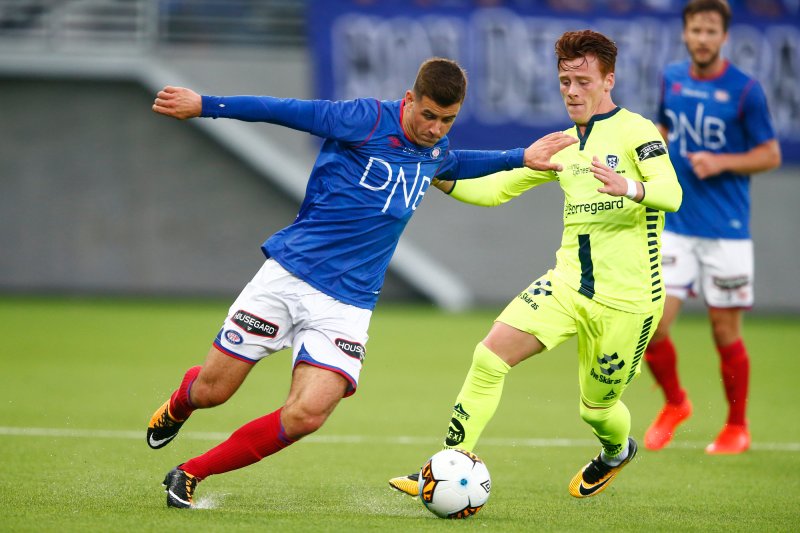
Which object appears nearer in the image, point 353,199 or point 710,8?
point 353,199

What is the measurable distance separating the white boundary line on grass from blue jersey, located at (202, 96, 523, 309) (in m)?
2.26

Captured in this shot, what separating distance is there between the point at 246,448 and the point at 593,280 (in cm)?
183

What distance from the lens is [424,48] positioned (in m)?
16.3

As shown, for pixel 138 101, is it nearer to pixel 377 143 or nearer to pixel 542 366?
pixel 542 366

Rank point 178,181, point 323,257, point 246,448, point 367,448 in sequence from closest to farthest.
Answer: point 246,448, point 323,257, point 367,448, point 178,181

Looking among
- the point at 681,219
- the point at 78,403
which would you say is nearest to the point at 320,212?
the point at 681,219

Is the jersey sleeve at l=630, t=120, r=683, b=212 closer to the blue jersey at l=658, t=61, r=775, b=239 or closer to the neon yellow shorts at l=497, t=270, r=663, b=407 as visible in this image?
the neon yellow shorts at l=497, t=270, r=663, b=407

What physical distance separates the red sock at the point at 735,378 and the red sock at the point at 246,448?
3.50 m

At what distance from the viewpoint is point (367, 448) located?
7.07 meters

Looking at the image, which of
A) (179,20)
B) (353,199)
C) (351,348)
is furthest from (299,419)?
(179,20)

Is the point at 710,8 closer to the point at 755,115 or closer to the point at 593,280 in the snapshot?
the point at 755,115

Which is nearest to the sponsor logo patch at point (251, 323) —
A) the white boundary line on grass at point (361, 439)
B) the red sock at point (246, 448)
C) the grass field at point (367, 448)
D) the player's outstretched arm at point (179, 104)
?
the red sock at point (246, 448)

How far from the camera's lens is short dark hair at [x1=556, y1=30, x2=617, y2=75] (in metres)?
5.34

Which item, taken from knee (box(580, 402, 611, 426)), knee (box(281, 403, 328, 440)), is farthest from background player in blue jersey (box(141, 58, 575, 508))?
knee (box(580, 402, 611, 426))
